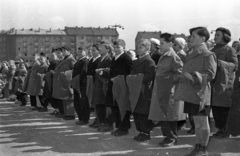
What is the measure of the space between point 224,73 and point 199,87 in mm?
1397

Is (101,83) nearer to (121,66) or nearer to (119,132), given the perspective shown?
(121,66)

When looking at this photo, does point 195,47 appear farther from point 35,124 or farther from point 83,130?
point 35,124

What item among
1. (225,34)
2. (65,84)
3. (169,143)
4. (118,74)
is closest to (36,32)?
(65,84)

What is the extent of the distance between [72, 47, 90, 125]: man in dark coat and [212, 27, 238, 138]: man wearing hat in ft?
11.3

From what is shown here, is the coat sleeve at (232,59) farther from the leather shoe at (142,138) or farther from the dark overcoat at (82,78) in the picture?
the dark overcoat at (82,78)

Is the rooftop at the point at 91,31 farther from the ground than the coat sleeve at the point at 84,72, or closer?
farther from the ground

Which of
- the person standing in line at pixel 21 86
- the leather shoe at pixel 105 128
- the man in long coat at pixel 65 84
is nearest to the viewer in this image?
the leather shoe at pixel 105 128

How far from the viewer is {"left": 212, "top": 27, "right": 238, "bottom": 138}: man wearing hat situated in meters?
6.45

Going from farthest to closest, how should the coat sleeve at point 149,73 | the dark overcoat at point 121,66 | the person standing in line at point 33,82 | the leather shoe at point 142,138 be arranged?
the person standing in line at point 33,82, the dark overcoat at point 121,66, the leather shoe at point 142,138, the coat sleeve at point 149,73

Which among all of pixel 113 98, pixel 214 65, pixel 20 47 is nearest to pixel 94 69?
pixel 113 98

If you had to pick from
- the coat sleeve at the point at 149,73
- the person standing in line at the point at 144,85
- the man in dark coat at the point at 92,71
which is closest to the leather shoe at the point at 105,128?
the man in dark coat at the point at 92,71

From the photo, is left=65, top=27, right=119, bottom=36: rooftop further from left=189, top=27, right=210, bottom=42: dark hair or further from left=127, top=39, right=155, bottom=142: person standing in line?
left=189, top=27, right=210, bottom=42: dark hair

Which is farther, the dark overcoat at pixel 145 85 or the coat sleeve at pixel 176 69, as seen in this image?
the dark overcoat at pixel 145 85

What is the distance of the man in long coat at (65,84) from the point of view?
31.9 feet
